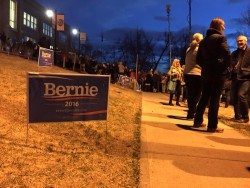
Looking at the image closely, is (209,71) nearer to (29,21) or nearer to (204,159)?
(204,159)

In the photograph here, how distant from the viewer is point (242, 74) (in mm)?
11086

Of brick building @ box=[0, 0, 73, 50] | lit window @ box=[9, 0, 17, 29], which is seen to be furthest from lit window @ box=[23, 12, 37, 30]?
lit window @ box=[9, 0, 17, 29]

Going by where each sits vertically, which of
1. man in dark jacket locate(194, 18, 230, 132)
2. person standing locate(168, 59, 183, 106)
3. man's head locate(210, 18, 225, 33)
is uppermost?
man's head locate(210, 18, 225, 33)

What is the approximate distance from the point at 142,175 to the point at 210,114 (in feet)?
10.9

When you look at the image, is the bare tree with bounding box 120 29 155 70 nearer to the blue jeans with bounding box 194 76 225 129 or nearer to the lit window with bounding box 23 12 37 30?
the lit window with bounding box 23 12 37 30

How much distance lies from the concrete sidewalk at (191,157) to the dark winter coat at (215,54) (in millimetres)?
1089

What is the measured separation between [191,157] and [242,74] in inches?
186

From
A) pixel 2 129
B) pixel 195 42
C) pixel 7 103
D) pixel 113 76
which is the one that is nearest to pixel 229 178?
pixel 2 129

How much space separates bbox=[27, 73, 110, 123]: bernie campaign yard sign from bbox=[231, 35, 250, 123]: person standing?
16.7 feet

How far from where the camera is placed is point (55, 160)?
236 inches

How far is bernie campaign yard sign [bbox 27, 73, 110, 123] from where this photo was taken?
20.3 ft

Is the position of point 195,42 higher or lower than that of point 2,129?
higher

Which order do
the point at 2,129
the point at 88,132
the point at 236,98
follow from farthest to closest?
1. the point at 236,98
2. the point at 88,132
3. the point at 2,129

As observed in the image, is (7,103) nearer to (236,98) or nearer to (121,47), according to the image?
(236,98)
